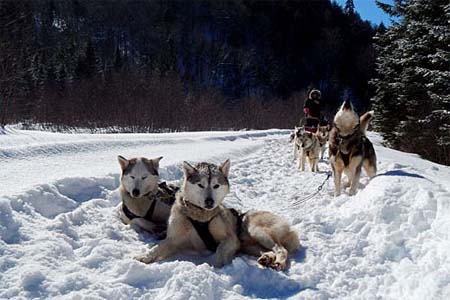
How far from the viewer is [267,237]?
14.0ft

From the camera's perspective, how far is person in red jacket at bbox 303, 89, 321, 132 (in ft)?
45.2

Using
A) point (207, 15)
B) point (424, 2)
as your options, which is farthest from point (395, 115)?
point (207, 15)

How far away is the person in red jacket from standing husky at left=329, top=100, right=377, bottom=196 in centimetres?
647

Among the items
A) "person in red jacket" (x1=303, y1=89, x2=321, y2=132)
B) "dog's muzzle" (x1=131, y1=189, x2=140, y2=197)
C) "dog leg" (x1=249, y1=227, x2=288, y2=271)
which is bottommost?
"dog leg" (x1=249, y1=227, x2=288, y2=271)

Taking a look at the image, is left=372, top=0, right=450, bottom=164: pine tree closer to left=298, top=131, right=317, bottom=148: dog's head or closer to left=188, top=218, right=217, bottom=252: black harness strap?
left=298, top=131, right=317, bottom=148: dog's head

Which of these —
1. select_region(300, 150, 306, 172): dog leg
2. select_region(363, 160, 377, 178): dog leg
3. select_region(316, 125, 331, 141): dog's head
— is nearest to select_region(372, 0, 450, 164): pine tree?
select_region(316, 125, 331, 141): dog's head

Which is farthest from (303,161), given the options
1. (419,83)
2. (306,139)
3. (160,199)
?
(419,83)

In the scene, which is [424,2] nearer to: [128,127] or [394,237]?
[394,237]

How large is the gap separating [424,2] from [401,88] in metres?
3.61

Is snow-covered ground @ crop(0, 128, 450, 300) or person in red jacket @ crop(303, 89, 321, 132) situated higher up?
person in red jacket @ crop(303, 89, 321, 132)

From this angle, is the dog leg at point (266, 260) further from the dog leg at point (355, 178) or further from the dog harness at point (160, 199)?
the dog leg at point (355, 178)

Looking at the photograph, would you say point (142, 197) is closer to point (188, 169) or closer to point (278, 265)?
point (188, 169)

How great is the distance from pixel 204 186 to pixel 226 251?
74cm

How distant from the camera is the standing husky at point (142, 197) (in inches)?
197
